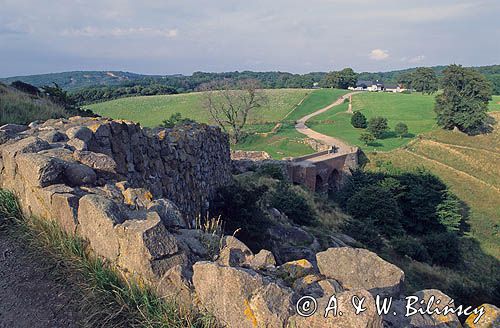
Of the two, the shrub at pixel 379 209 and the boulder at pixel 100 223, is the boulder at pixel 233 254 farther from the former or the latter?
the shrub at pixel 379 209

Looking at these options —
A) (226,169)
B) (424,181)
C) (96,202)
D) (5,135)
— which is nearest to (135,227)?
(96,202)

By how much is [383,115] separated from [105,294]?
61393mm

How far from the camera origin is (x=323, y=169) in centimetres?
3334

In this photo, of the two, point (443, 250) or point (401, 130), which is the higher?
point (401, 130)

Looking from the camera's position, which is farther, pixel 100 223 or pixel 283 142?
pixel 283 142

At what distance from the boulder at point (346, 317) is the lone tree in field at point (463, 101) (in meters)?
50.1

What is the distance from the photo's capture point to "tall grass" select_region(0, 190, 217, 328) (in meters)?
3.29

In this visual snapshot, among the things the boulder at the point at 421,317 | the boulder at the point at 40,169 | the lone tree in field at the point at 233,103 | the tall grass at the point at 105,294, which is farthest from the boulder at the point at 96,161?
the lone tree in field at the point at 233,103

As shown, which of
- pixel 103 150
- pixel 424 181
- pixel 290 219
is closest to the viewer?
pixel 103 150

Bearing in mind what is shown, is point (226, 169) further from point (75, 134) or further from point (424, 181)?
point (424, 181)

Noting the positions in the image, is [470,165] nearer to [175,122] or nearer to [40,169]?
[175,122]

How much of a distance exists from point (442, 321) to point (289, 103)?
67.7 m

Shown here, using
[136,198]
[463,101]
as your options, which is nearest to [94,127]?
[136,198]

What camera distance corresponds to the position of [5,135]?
6430 mm
